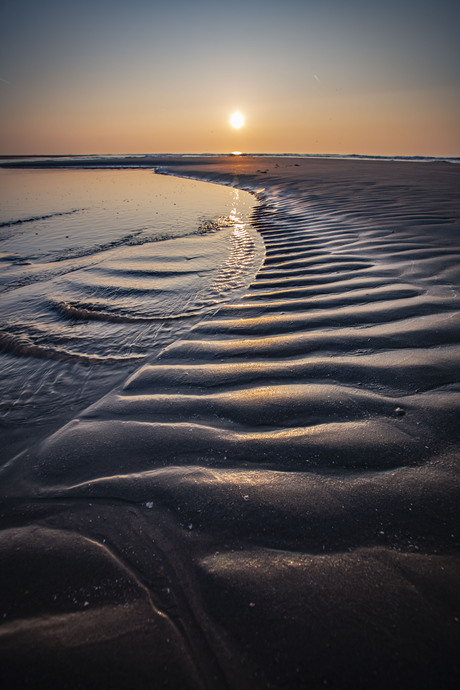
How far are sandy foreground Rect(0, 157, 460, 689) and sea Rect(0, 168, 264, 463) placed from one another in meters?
0.31

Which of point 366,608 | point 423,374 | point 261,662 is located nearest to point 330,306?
point 423,374

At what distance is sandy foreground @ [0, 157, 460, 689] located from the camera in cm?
79

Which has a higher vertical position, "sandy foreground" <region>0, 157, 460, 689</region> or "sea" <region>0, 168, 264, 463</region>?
"sea" <region>0, 168, 264, 463</region>

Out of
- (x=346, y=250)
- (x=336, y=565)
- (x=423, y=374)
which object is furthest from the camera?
(x=346, y=250)

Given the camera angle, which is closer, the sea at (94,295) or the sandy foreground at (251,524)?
the sandy foreground at (251,524)

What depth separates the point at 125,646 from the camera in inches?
32.5

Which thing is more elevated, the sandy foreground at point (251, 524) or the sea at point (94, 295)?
the sea at point (94, 295)

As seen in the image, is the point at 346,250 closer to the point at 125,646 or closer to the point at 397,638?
the point at 397,638

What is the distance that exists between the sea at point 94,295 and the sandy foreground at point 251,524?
307 mm

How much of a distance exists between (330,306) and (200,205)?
778cm

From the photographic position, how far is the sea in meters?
1.98

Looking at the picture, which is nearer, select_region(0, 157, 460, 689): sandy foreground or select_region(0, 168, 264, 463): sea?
select_region(0, 157, 460, 689): sandy foreground

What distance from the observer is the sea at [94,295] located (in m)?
1.98

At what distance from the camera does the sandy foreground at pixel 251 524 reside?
0.79 meters
